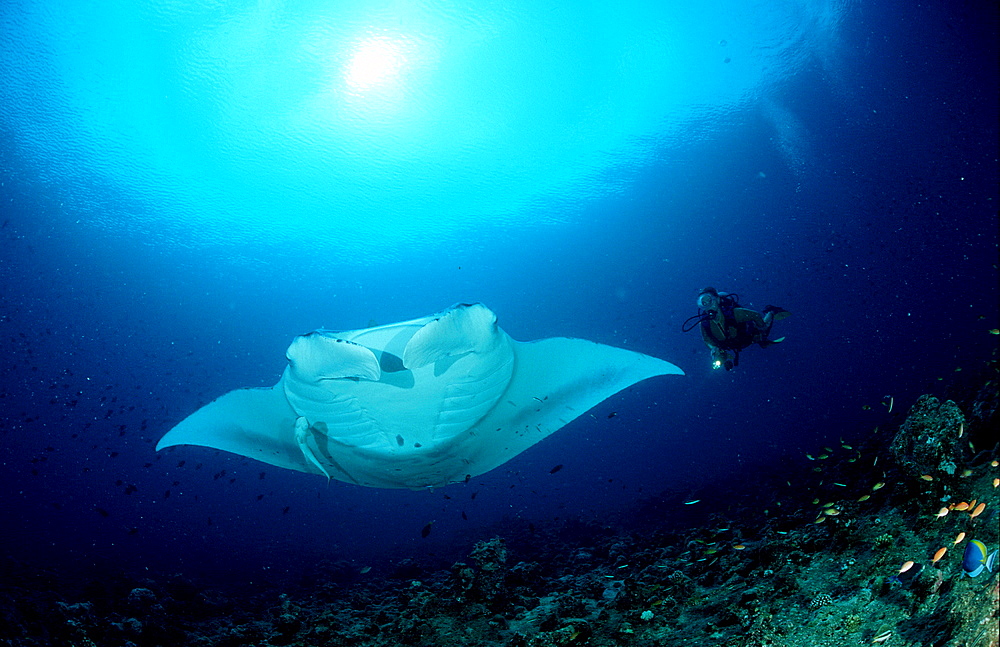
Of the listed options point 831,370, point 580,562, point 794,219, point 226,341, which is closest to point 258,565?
point 580,562

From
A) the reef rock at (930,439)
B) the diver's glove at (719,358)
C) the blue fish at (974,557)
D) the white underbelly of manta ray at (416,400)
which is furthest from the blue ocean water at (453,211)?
the blue fish at (974,557)

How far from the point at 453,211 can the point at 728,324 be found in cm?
683

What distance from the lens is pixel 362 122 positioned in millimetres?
5219

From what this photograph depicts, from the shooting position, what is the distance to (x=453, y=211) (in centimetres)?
926

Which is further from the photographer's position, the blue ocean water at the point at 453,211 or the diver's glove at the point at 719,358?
the blue ocean water at the point at 453,211

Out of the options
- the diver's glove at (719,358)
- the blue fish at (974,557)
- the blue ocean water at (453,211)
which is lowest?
the blue fish at (974,557)

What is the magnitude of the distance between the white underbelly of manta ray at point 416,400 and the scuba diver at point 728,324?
1.59m

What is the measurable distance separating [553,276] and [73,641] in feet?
40.1

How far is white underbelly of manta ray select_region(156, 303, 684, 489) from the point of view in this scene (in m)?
2.24

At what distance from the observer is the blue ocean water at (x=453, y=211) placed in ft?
15.5

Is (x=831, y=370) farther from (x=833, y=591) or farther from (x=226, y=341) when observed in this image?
(x=226, y=341)

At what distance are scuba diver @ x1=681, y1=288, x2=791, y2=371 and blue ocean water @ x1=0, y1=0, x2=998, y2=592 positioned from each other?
1579mm

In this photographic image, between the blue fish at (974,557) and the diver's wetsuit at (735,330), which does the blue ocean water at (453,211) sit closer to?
the diver's wetsuit at (735,330)

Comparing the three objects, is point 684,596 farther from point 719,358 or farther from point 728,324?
point 728,324
